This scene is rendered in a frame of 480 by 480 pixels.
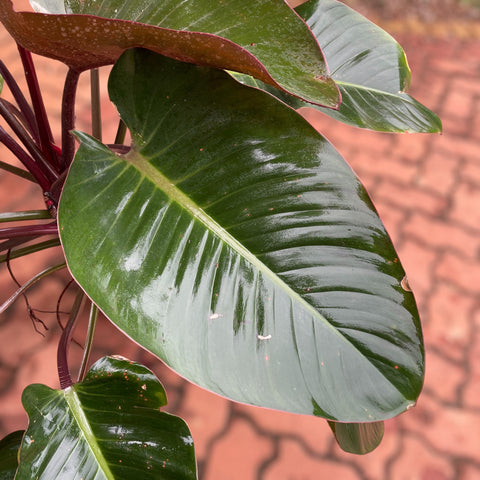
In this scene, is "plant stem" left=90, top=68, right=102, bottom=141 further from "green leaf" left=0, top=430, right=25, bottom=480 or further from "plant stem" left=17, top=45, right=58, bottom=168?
"green leaf" left=0, top=430, right=25, bottom=480

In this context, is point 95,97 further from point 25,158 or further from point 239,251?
point 239,251

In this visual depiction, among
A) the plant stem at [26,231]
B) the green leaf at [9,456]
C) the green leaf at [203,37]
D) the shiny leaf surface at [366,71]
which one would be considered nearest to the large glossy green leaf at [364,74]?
the shiny leaf surface at [366,71]

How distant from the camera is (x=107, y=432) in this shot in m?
0.65

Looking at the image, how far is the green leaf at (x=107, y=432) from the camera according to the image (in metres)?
0.63

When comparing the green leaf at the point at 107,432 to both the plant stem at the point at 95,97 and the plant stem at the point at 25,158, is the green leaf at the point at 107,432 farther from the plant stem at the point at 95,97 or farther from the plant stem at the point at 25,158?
the plant stem at the point at 95,97

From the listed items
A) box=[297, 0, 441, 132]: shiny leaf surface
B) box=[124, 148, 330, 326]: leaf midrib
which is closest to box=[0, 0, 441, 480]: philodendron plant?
box=[124, 148, 330, 326]: leaf midrib

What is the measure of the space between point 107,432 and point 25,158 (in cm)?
51

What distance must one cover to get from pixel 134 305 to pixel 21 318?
108 centimetres

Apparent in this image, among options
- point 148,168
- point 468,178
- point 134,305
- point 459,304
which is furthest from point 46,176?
point 468,178

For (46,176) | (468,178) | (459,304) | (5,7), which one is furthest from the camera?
(468,178)

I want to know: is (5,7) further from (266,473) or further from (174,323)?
(266,473)

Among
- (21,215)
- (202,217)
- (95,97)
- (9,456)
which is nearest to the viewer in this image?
(202,217)

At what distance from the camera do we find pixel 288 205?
24.9 inches

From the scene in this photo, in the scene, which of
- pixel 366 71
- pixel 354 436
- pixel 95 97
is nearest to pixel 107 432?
pixel 354 436
